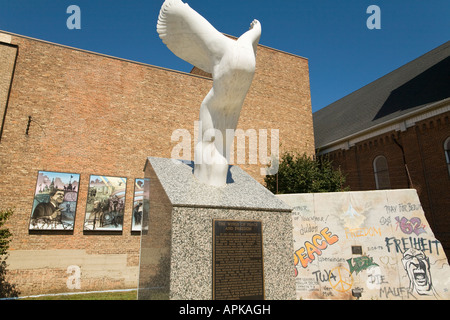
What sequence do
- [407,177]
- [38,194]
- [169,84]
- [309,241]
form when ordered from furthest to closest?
[407,177] < [169,84] < [38,194] < [309,241]

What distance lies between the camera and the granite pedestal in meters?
3.78

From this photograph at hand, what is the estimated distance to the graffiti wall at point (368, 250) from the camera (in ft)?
24.8

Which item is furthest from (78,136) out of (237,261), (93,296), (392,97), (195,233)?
(392,97)

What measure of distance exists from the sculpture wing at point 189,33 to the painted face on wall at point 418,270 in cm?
708

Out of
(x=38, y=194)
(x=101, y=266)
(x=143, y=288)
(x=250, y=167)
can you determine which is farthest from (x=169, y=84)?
(x=143, y=288)

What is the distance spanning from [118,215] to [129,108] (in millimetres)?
4655

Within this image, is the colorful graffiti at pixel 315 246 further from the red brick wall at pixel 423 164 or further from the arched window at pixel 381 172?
the arched window at pixel 381 172

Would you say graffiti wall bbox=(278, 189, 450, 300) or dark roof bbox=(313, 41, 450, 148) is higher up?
dark roof bbox=(313, 41, 450, 148)

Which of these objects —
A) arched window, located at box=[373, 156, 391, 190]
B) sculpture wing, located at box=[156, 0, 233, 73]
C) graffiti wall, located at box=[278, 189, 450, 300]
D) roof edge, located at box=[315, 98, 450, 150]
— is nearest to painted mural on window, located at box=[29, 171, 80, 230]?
sculpture wing, located at box=[156, 0, 233, 73]

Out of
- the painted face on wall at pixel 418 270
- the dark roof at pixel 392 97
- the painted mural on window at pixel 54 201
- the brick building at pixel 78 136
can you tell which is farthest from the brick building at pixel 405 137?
the painted mural on window at pixel 54 201

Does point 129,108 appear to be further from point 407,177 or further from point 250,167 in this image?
point 407,177

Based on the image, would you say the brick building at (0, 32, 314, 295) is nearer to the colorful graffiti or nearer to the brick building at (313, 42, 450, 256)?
the colorful graffiti

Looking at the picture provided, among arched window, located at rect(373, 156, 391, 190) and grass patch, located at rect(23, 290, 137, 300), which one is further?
arched window, located at rect(373, 156, 391, 190)

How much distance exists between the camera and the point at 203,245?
3.97 metres
